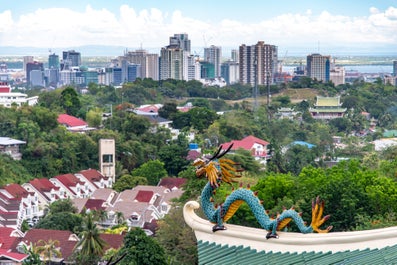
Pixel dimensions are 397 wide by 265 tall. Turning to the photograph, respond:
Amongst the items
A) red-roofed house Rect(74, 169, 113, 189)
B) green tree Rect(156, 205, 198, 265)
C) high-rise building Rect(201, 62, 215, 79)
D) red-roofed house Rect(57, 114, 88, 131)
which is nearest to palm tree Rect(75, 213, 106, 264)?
green tree Rect(156, 205, 198, 265)

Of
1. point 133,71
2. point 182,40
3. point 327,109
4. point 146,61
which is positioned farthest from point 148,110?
point 182,40

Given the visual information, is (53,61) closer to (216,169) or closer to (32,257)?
(32,257)

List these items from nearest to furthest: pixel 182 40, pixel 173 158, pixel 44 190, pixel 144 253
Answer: pixel 144 253, pixel 44 190, pixel 173 158, pixel 182 40

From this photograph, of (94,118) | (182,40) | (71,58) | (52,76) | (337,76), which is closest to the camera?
(94,118)

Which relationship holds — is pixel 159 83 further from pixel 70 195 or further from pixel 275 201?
pixel 275 201

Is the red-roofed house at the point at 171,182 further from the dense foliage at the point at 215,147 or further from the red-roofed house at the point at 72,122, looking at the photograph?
the red-roofed house at the point at 72,122

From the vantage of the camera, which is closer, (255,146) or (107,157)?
(107,157)

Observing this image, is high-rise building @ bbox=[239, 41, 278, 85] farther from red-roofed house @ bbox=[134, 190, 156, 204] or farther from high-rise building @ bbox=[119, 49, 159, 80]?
red-roofed house @ bbox=[134, 190, 156, 204]
